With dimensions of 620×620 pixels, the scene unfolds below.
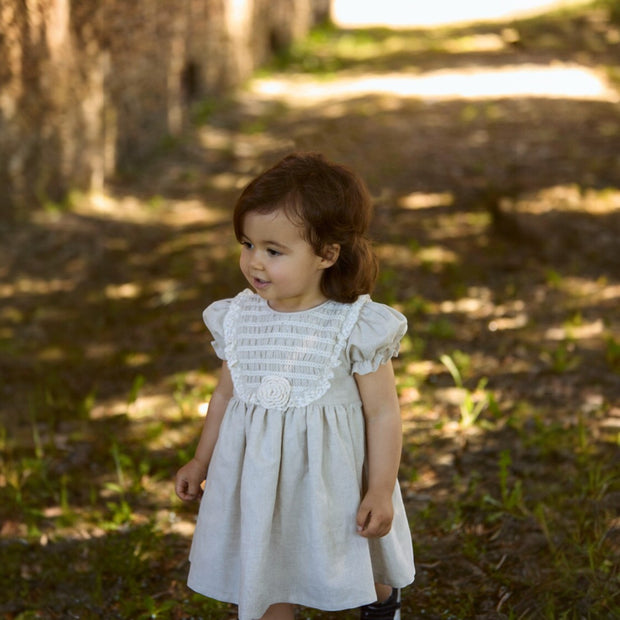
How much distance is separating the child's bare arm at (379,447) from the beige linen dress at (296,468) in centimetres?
3

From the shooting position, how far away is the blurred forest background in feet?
10.1

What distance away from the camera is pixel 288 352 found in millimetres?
2303

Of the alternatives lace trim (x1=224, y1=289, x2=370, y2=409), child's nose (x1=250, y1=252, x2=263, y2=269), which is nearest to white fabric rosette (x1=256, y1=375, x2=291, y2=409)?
lace trim (x1=224, y1=289, x2=370, y2=409)

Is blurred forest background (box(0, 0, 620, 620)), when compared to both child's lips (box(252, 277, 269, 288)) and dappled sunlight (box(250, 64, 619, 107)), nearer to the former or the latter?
dappled sunlight (box(250, 64, 619, 107))

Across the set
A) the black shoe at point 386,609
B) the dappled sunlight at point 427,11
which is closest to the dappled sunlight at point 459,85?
the dappled sunlight at point 427,11

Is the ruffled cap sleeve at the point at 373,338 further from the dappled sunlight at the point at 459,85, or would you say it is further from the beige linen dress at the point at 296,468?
the dappled sunlight at the point at 459,85

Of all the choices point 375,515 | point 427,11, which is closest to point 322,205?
point 375,515

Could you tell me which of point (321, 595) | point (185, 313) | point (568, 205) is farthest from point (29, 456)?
point (568, 205)

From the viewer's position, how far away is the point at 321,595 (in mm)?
2260

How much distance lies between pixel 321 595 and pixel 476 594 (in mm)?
798

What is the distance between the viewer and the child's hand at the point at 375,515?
7.35 ft

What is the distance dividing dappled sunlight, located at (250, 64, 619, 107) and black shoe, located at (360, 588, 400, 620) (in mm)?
6218

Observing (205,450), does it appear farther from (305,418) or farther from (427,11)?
(427,11)

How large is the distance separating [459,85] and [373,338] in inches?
264
